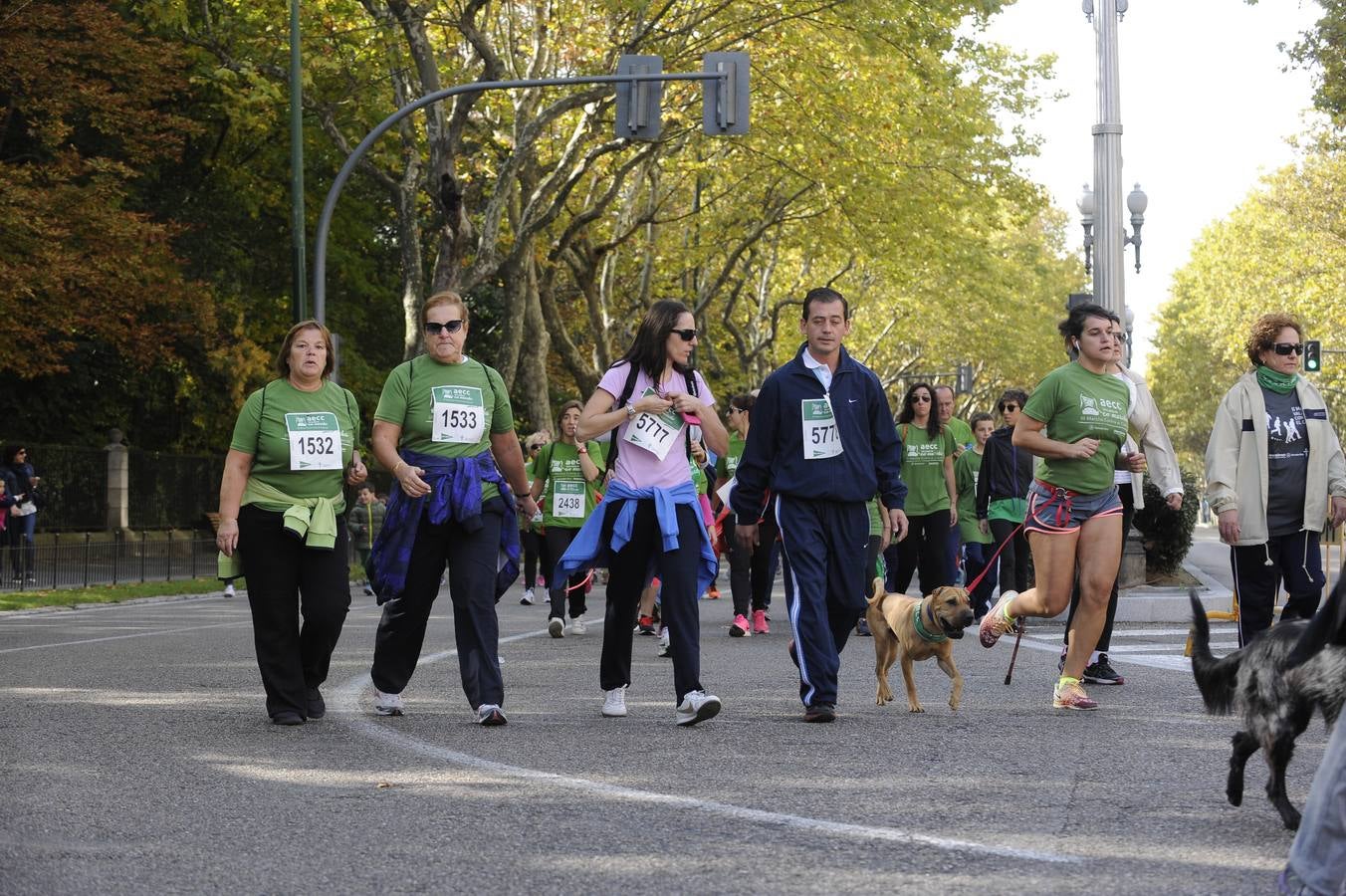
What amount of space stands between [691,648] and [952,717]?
1.23 meters

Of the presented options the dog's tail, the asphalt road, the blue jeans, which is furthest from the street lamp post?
the blue jeans

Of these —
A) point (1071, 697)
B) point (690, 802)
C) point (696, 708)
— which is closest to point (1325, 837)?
point (690, 802)

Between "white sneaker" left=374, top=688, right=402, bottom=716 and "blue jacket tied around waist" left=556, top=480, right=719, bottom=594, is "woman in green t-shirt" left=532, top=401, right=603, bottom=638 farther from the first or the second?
"blue jacket tied around waist" left=556, top=480, right=719, bottom=594

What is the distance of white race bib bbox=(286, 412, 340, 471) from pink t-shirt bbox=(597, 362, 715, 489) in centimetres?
124

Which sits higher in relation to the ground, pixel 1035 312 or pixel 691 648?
pixel 1035 312

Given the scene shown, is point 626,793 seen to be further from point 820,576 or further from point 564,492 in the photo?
point 564,492

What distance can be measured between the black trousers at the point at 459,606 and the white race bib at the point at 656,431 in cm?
73

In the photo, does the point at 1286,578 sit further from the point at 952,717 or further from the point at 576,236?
the point at 576,236

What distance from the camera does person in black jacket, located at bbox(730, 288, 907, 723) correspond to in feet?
28.1

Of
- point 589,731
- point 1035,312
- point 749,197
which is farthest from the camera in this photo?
point 1035,312

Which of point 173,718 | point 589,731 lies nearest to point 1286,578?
point 589,731

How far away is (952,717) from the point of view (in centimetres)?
871

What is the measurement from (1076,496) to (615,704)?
7.67 feet

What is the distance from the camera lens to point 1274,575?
8.91m
